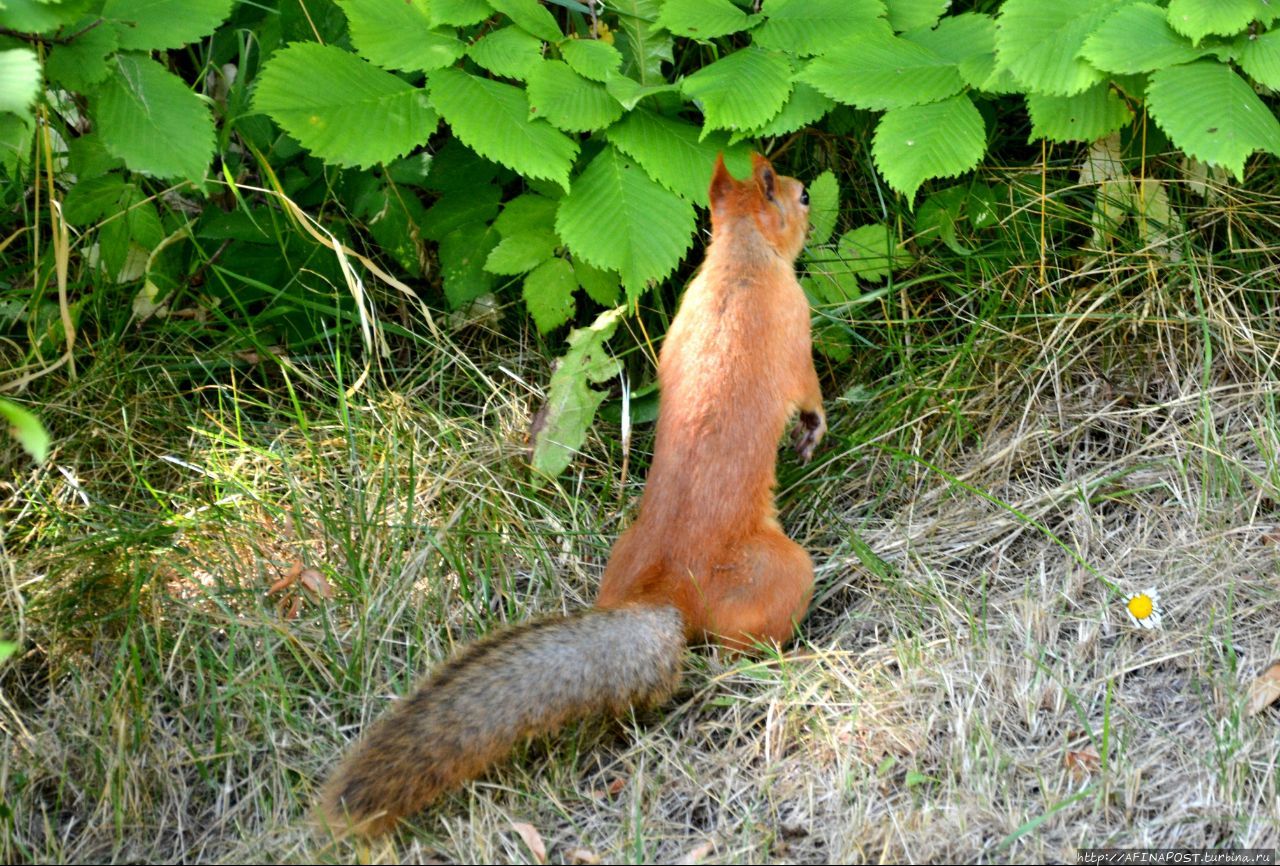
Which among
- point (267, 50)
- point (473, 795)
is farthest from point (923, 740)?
point (267, 50)

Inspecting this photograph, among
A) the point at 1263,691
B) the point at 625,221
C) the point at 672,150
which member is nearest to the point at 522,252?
the point at 625,221

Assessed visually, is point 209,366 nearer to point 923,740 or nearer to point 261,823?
point 261,823

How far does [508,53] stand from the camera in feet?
11.2

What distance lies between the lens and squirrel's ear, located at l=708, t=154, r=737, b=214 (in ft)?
11.5

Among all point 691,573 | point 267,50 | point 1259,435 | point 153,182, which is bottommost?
point 1259,435

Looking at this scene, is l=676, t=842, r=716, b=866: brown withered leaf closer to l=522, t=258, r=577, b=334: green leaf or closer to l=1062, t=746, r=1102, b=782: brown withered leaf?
l=1062, t=746, r=1102, b=782: brown withered leaf

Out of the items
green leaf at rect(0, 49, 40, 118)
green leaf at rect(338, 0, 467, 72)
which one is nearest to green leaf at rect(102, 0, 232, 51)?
green leaf at rect(338, 0, 467, 72)

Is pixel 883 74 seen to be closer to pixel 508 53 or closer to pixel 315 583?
pixel 508 53

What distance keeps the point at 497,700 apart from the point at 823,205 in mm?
1837

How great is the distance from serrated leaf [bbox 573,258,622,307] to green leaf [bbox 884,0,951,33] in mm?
1004

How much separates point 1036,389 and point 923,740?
1.26 metres

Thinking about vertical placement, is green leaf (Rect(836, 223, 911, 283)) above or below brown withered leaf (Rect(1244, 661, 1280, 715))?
above

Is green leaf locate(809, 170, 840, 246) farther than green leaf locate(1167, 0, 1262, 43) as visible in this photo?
Yes

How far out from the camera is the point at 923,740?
2.76m
